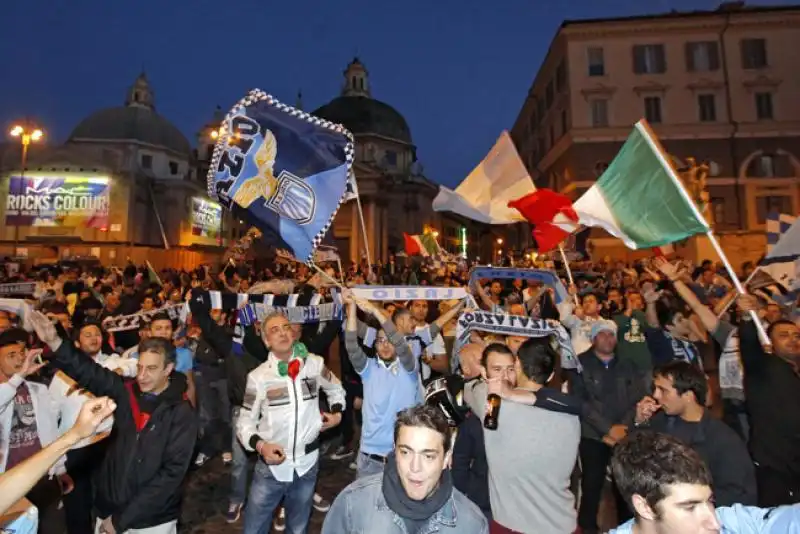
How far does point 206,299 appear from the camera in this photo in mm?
5586

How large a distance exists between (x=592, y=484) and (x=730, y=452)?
6.34 feet

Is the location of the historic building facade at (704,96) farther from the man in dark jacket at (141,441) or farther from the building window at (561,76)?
the man in dark jacket at (141,441)

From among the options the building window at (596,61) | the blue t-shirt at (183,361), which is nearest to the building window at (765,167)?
the building window at (596,61)

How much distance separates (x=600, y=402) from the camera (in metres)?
4.62

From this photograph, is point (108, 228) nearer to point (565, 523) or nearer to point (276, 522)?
point (276, 522)

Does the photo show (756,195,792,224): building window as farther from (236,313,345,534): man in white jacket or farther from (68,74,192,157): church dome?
(68,74,192,157): church dome

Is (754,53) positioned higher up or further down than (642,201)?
higher up

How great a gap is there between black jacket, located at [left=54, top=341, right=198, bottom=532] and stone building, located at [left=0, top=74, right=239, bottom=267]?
39.4m

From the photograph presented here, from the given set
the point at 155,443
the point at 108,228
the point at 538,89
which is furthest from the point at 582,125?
the point at 108,228

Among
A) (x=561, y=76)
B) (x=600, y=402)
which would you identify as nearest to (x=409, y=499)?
(x=600, y=402)

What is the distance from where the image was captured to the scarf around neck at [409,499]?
2117 mm

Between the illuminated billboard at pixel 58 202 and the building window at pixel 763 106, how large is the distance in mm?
49348

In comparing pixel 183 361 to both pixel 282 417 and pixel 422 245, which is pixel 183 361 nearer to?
pixel 282 417

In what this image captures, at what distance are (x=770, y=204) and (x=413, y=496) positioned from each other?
3635 centimetres
